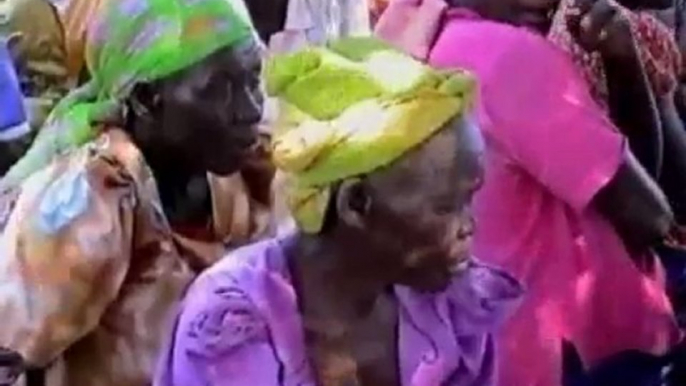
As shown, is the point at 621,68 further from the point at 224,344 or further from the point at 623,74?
the point at 224,344

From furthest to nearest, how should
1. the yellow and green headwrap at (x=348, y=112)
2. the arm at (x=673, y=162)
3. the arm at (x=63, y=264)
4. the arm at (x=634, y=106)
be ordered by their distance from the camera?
the arm at (x=673, y=162)
the arm at (x=634, y=106)
the arm at (x=63, y=264)
the yellow and green headwrap at (x=348, y=112)

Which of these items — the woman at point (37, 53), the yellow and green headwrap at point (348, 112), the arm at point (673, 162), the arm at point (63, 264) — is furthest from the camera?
the woman at point (37, 53)

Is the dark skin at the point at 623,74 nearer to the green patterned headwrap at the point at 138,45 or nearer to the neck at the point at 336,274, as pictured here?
the green patterned headwrap at the point at 138,45

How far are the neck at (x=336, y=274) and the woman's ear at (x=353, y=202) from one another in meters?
0.03

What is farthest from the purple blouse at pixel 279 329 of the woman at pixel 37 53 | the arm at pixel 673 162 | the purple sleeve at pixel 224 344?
the woman at pixel 37 53

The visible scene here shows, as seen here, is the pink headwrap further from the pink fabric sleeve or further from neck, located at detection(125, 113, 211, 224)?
neck, located at detection(125, 113, 211, 224)

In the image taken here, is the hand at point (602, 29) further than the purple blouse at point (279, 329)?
Yes

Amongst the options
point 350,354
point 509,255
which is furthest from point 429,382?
point 509,255

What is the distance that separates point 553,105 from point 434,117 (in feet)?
1.29

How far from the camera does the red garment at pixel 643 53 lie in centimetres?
219

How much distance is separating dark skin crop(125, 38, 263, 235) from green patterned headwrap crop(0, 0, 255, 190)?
0.05 ft

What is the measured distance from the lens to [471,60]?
7.10 feet

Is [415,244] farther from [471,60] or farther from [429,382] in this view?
[471,60]

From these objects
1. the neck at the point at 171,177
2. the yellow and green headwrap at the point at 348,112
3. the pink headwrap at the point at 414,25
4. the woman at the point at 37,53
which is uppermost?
the yellow and green headwrap at the point at 348,112
